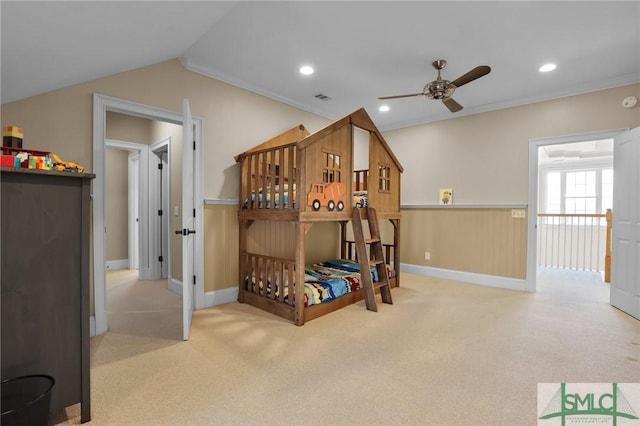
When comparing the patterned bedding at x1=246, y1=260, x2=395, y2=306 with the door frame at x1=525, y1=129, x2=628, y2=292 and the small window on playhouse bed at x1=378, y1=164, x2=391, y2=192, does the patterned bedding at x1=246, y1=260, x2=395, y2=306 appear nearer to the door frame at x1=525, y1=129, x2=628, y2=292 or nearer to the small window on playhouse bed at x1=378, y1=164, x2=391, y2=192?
the small window on playhouse bed at x1=378, y1=164, x2=391, y2=192

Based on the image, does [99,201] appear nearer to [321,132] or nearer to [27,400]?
[27,400]

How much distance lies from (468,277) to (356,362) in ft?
10.2

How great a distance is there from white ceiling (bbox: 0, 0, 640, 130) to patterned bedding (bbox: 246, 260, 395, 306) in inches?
90.2

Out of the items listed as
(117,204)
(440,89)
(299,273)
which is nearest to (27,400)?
(299,273)

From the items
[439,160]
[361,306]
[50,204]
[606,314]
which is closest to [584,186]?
[439,160]

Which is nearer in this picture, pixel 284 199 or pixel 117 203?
pixel 284 199

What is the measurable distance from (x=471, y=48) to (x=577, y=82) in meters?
1.77

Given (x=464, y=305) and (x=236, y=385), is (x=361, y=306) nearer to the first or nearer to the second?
(x=464, y=305)

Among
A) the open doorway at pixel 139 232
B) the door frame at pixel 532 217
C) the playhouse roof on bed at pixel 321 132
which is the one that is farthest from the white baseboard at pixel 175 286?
the door frame at pixel 532 217

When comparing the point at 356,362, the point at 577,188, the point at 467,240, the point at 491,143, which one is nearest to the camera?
the point at 356,362

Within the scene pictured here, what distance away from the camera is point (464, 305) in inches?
134

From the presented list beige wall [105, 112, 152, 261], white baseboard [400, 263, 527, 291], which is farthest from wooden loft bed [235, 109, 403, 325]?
beige wall [105, 112, 152, 261]

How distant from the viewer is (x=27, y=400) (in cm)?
134

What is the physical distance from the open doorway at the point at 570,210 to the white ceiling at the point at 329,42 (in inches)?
48.3
